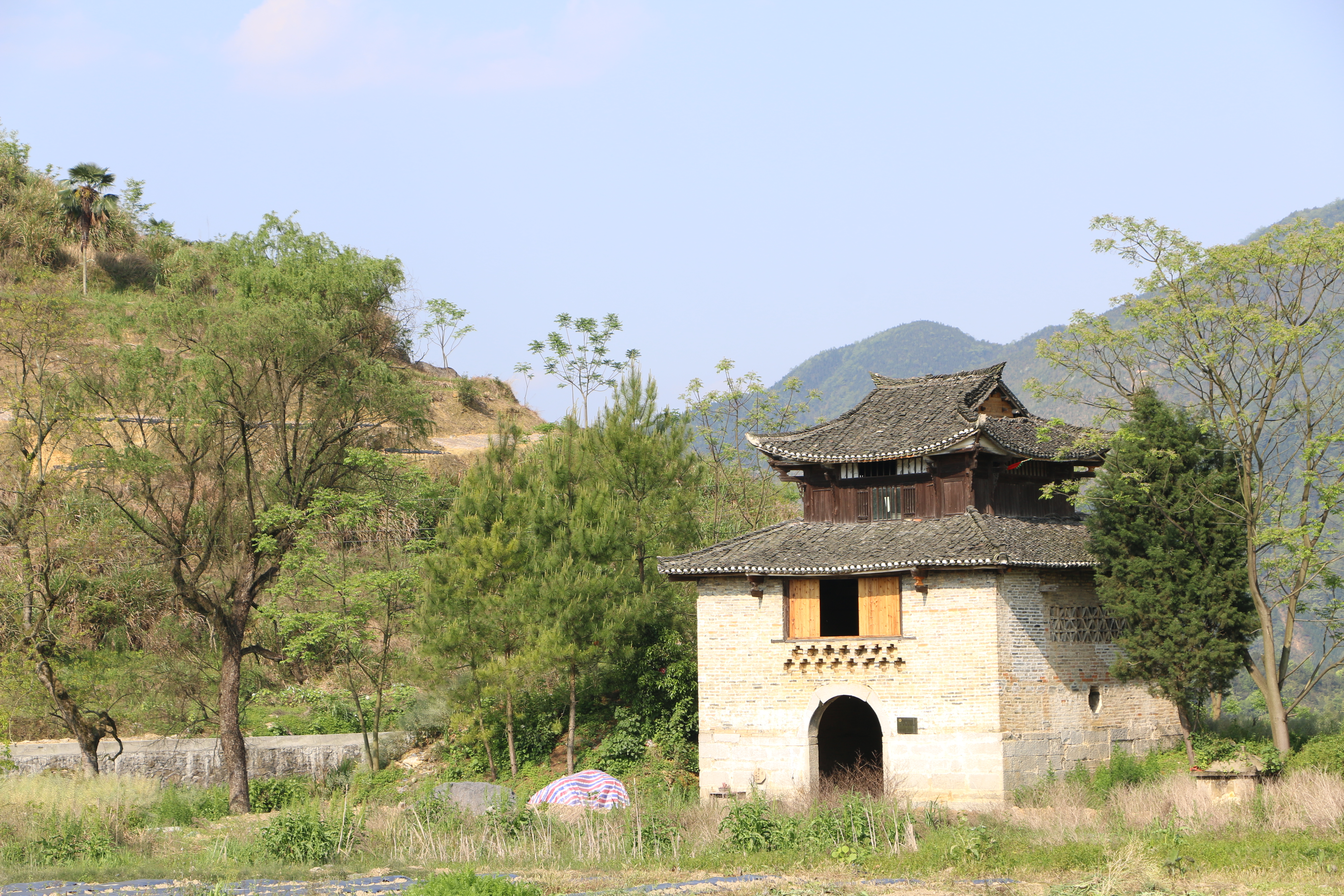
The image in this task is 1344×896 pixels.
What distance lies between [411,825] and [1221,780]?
14.4 metres

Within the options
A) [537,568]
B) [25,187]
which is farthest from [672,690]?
[25,187]

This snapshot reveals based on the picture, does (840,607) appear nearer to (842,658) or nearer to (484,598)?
(842,658)

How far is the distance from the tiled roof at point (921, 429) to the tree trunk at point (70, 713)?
1533cm

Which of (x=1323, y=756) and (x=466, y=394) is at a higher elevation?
(x=466, y=394)

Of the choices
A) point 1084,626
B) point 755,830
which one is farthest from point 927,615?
point 755,830

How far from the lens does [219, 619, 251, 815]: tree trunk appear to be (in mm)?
26062

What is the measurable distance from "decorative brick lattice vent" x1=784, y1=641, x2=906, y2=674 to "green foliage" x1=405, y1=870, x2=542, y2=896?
1188 centimetres

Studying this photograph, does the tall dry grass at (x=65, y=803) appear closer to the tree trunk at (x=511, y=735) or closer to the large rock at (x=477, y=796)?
the large rock at (x=477, y=796)

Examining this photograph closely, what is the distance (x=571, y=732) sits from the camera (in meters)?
27.2

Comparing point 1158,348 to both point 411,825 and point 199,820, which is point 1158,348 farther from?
point 199,820

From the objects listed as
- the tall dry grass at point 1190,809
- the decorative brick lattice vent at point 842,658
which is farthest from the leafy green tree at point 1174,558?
the decorative brick lattice vent at point 842,658

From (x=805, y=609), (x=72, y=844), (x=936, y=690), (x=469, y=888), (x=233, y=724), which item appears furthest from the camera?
(x=233, y=724)

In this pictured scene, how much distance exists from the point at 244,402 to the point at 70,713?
292 inches

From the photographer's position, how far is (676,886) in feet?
48.3
